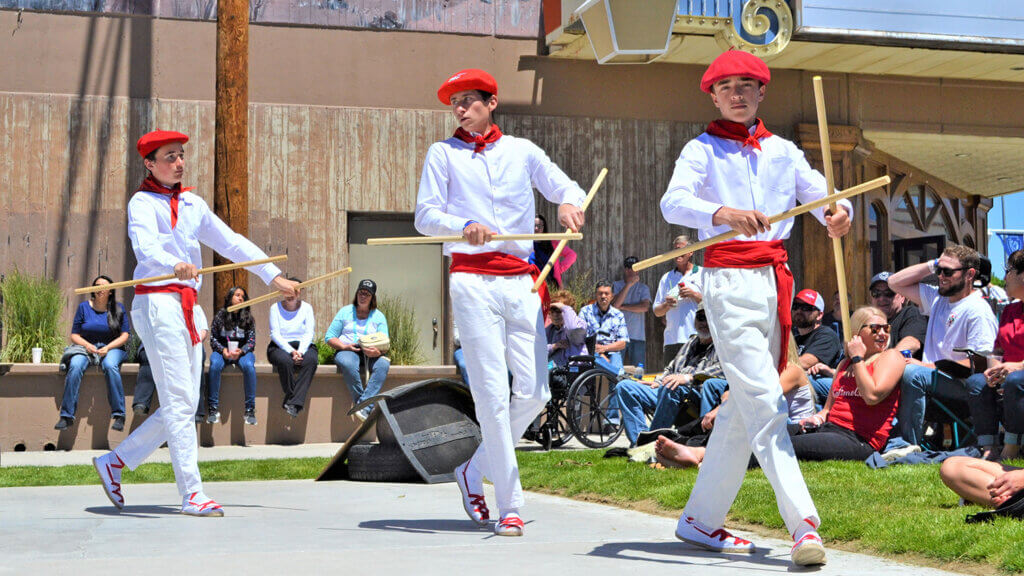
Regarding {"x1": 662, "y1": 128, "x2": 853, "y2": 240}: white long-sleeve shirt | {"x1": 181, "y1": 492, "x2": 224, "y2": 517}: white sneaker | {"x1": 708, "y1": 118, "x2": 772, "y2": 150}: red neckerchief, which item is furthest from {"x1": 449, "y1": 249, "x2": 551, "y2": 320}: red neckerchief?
{"x1": 181, "y1": 492, "x2": 224, "y2": 517}: white sneaker

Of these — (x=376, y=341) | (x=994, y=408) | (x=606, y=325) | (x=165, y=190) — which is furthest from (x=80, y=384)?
(x=994, y=408)

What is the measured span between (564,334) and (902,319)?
3542 mm

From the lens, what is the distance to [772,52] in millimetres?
16422

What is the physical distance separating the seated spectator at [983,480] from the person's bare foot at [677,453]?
8.77 ft

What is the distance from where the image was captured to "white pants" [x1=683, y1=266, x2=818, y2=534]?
5.02m

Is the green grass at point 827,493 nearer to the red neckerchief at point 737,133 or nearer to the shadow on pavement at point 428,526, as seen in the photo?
the shadow on pavement at point 428,526

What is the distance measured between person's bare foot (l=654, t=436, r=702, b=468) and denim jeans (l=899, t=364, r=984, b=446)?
145cm

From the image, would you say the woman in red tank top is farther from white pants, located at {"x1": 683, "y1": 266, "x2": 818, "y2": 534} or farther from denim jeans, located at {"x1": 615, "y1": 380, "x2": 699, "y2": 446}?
white pants, located at {"x1": 683, "y1": 266, "x2": 818, "y2": 534}

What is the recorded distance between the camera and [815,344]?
10.1 m

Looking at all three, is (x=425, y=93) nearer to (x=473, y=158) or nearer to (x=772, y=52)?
(x=772, y=52)

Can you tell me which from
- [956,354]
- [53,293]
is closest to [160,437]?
[956,354]

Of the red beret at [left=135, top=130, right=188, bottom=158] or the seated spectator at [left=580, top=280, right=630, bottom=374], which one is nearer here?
the red beret at [left=135, top=130, right=188, bottom=158]

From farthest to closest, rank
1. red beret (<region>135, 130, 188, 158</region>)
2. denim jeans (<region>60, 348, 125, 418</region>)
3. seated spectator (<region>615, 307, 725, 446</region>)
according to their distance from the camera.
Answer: denim jeans (<region>60, 348, 125, 418</region>) → seated spectator (<region>615, 307, 725, 446</region>) → red beret (<region>135, 130, 188, 158</region>)

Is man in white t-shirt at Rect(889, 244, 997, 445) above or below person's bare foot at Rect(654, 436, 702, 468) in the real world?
above
